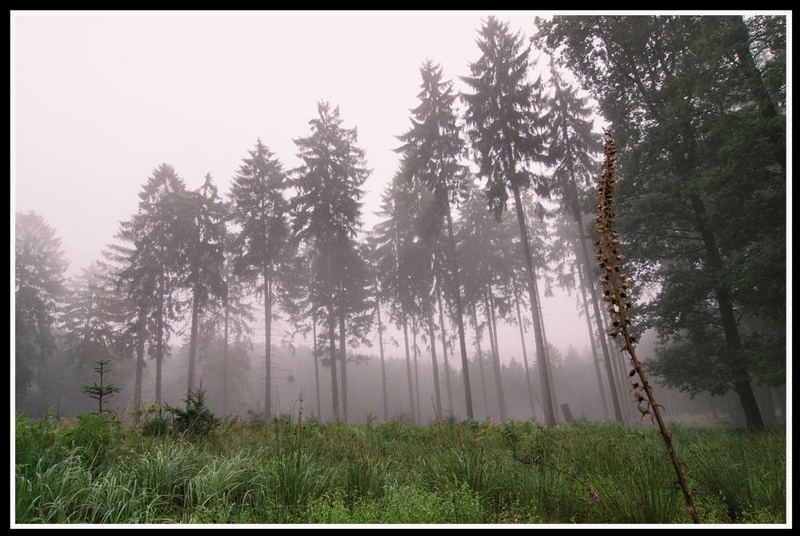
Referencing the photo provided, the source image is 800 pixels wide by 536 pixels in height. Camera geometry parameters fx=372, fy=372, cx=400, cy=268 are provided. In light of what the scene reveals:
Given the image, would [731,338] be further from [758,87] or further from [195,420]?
[195,420]

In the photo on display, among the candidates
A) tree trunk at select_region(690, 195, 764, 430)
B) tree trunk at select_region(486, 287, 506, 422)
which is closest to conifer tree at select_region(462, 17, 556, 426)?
tree trunk at select_region(690, 195, 764, 430)

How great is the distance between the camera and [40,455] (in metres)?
3.82

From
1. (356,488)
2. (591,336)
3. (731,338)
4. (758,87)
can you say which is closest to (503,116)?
(758,87)

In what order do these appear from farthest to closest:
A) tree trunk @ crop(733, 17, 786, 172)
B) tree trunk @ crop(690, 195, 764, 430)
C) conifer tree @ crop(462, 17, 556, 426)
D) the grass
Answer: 1. conifer tree @ crop(462, 17, 556, 426)
2. tree trunk @ crop(690, 195, 764, 430)
3. tree trunk @ crop(733, 17, 786, 172)
4. the grass

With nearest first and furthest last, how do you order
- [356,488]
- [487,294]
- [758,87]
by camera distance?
[356,488]
[758,87]
[487,294]

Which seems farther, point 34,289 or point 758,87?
point 34,289

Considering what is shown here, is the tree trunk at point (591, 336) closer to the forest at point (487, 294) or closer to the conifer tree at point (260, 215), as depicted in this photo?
the forest at point (487, 294)

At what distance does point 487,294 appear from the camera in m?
26.6

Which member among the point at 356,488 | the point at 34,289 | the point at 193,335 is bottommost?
the point at 356,488

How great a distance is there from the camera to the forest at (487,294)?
11.3ft

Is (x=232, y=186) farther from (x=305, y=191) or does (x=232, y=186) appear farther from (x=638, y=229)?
(x=638, y=229)

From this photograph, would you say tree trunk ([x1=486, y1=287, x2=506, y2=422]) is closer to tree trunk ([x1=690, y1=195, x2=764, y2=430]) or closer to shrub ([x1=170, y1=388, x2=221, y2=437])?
tree trunk ([x1=690, y1=195, x2=764, y2=430])

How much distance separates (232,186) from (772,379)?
26080 mm

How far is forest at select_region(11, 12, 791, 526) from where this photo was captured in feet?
11.3
